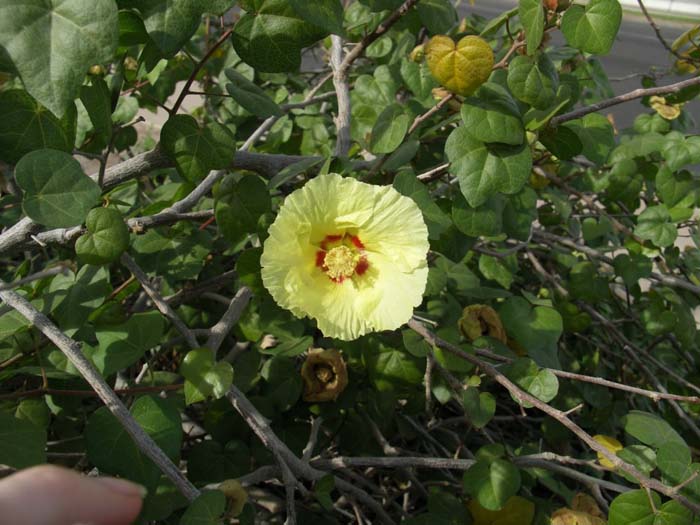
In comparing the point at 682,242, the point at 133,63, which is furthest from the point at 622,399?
the point at 682,242

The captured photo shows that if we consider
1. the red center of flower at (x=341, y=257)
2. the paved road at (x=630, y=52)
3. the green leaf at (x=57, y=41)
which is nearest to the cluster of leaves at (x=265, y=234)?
the green leaf at (x=57, y=41)

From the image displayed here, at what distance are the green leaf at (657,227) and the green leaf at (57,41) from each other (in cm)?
147

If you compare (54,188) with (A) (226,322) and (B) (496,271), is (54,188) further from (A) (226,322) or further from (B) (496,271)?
(B) (496,271)

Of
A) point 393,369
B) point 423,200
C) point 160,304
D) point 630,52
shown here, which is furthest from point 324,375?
point 630,52

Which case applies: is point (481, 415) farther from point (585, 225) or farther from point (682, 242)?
point (682, 242)

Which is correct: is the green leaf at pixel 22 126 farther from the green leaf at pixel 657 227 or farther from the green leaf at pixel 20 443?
the green leaf at pixel 657 227

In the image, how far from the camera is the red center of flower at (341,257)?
111 centimetres

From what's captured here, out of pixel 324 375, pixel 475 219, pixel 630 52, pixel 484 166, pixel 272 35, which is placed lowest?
pixel 630 52

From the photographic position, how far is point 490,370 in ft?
3.59

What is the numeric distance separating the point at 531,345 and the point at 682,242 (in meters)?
2.93

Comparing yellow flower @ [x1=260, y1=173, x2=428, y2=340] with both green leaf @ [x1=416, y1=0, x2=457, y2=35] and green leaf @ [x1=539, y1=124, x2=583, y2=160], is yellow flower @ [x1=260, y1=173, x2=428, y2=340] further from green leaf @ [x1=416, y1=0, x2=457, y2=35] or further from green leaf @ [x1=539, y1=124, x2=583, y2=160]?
green leaf @ [x1=416, y1=0, x2=457, y2=35]

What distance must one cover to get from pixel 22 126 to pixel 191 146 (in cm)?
25

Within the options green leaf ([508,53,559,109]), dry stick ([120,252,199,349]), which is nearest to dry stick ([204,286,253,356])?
dry stick ([120,252,199,349])

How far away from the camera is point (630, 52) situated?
30.5 feet
